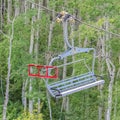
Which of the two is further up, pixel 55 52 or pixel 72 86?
pixel 55 52

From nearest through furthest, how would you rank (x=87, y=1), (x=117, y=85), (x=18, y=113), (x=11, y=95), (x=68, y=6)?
(x=87, y=1) < (x=117, y=85) < (x=68, y=6) < (x=18, y=113) < (x=11, y=95)

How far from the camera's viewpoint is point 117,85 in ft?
43.8

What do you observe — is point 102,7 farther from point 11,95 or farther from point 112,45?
point 11,95

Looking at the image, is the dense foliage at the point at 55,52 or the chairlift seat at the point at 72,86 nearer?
the chairlift seat at the point at 72,86

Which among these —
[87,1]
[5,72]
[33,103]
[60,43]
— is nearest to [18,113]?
[33,103]

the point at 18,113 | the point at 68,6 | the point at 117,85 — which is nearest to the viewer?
the point at 117,85

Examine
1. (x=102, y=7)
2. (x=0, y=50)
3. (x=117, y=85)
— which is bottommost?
(x=117, y=85)

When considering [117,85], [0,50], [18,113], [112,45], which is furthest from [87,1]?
[18,113]

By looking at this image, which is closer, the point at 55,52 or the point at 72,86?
the point at 72,86

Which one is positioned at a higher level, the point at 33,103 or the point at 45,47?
the point at 45,47

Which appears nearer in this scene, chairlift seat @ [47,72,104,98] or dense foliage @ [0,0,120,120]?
chairlift seat @ [47,72,104,98]

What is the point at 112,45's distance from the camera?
12.9m

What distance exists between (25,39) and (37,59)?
2.85 feet

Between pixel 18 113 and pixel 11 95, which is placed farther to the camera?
pixel 11 95
